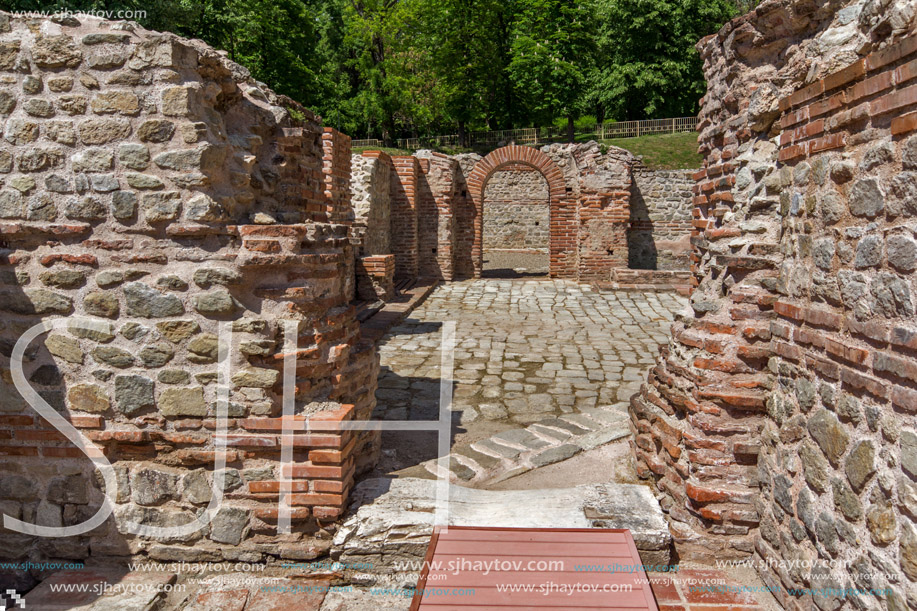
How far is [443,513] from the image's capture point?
295 centimetres

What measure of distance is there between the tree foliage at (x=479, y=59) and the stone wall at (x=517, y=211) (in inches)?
325

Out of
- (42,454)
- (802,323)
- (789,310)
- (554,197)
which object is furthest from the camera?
(554,197)

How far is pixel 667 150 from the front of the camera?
24266mm

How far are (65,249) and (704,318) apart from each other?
3.24m

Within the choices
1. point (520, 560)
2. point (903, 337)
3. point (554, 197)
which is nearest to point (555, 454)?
point (520, 560)

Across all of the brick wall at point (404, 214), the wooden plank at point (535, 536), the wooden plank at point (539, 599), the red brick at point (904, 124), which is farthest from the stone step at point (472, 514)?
the brick wall at point (404, 214)

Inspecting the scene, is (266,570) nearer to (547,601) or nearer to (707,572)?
(547,601)

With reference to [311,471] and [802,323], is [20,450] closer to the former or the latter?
[311,471]

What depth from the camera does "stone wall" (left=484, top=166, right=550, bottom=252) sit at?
21.1 metres

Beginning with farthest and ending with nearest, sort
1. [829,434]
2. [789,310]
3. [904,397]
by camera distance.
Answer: [789,310] < [829,434] < [904,397]

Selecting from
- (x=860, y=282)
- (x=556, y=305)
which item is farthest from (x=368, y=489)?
(x=556, y=305)

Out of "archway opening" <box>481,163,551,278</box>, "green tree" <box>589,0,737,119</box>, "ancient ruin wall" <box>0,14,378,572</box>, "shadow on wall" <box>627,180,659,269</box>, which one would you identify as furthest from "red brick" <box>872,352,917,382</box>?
"green tree" <box>589,0,737,119</box>

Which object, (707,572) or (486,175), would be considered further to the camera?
(486,175)

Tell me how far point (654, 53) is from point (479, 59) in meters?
10.1
